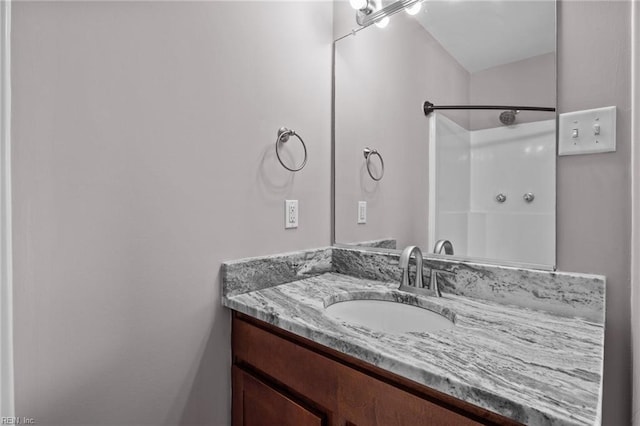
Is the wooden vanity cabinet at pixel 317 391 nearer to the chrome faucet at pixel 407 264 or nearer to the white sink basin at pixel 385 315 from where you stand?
the white sink basin at pixel 385 315

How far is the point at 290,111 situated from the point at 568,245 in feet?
3.50

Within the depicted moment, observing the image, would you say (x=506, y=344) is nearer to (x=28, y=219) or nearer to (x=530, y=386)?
(x=530, y=386)

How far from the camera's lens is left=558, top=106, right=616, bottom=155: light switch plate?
0.87m

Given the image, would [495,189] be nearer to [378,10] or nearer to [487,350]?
[487,350]

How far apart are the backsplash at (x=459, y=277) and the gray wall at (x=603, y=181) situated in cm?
5

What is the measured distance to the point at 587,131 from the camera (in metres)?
0.91

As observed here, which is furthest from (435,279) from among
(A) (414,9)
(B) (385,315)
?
(A) (414,9)

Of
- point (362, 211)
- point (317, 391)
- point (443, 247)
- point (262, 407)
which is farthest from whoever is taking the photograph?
point (362, 211)

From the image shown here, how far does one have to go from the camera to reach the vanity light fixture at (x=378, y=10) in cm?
131

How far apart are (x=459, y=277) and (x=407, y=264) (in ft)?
0.62

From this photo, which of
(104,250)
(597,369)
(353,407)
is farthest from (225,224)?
(597,369)

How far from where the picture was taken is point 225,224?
3.63 feet

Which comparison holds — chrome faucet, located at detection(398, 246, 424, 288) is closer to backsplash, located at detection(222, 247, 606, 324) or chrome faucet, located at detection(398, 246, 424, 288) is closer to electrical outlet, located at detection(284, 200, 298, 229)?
backsplash, located at detection(222, 247, 606, 324)

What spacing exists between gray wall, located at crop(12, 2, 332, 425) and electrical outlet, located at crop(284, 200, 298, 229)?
37 mm
